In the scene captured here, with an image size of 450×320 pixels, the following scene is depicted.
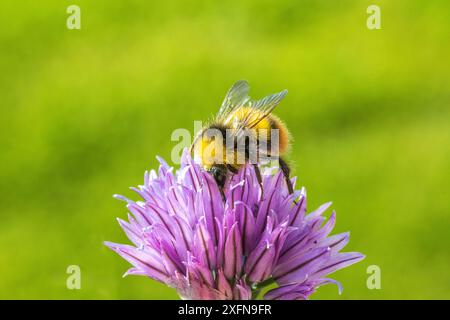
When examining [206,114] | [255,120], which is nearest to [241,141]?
[255,120]

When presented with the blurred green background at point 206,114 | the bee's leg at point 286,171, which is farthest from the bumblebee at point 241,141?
the blurred green background at point 206,114

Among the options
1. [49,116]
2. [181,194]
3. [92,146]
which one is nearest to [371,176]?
[92,146]

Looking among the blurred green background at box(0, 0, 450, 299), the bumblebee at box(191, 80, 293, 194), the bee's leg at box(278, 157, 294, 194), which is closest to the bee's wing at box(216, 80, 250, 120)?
the bumblebee at box(191, 80, 293, 194)

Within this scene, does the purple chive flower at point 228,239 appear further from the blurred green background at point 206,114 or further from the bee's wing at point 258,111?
the blurred green background at point 206,114

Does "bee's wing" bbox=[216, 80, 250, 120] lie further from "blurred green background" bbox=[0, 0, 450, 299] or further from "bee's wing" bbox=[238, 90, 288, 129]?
"blurred green background" bbox=[0, 0, 450, 299]

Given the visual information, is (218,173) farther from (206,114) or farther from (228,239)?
(206,114)

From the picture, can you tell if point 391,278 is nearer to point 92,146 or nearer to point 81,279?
point 81,279

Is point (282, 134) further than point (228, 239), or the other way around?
point (282, 134)
